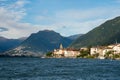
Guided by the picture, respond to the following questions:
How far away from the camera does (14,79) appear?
8356cm

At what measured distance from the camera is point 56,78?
86.9 metres

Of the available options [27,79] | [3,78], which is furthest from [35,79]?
[3,78]

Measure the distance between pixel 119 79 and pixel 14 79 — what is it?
2179cm

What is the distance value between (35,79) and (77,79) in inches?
346

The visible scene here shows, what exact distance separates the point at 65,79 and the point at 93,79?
5884 mm

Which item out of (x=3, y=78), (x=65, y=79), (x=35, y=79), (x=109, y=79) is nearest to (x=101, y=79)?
(x=109, y=79)

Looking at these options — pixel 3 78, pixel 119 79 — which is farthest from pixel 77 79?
pixel 3 78

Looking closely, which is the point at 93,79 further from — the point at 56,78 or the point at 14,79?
the point at 14,79

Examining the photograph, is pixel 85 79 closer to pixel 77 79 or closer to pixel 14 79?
pixel 77 79

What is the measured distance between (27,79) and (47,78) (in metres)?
5.19

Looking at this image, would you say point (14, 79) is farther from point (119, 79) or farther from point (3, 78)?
point (119, 79)

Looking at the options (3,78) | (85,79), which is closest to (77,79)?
(85,79)

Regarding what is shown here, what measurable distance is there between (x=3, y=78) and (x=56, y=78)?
11306mm

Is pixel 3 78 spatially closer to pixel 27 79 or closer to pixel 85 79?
pixel 27 79
